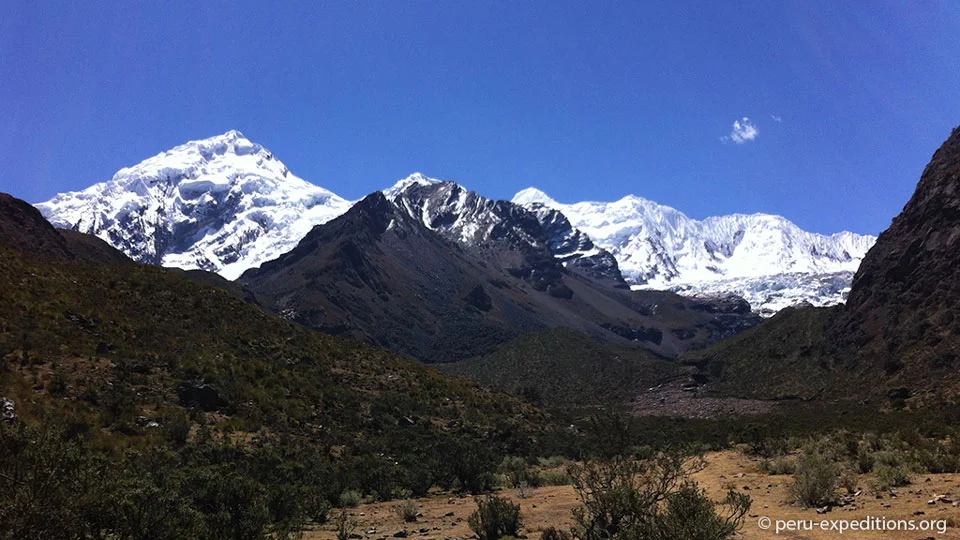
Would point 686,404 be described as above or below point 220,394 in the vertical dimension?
below

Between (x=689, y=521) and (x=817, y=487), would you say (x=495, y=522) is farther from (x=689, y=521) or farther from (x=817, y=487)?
(x=817, y=487)

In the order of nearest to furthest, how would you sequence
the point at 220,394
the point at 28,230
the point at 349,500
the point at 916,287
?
the point at 349,500 < the point at 220,394 < the point at 916,287 < the point at 28,230

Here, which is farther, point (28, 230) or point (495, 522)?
point (28, 230)

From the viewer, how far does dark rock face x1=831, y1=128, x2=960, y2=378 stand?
63969 millimetres

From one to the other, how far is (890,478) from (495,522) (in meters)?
10.7

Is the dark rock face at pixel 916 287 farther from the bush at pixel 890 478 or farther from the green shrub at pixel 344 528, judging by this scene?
the green shrub at pixel 344 528

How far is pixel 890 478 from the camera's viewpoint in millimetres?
15852

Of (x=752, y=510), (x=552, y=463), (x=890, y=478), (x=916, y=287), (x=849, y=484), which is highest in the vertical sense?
(x=916, y=287)

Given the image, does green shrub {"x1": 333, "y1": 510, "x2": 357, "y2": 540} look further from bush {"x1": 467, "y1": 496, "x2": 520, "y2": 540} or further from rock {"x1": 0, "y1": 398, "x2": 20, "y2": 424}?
rock {"x1": 0, "y1": 398, "x2": 20, "y2": 424}

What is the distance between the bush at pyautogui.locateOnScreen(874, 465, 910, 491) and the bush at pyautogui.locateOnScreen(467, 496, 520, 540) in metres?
9.46

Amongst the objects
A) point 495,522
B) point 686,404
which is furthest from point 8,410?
point 686,404

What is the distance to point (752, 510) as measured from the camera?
49.9 feet

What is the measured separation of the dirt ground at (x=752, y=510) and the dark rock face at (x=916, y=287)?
172ft

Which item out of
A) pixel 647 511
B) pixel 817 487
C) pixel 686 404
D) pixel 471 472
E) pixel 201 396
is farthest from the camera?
pixel 686 404
